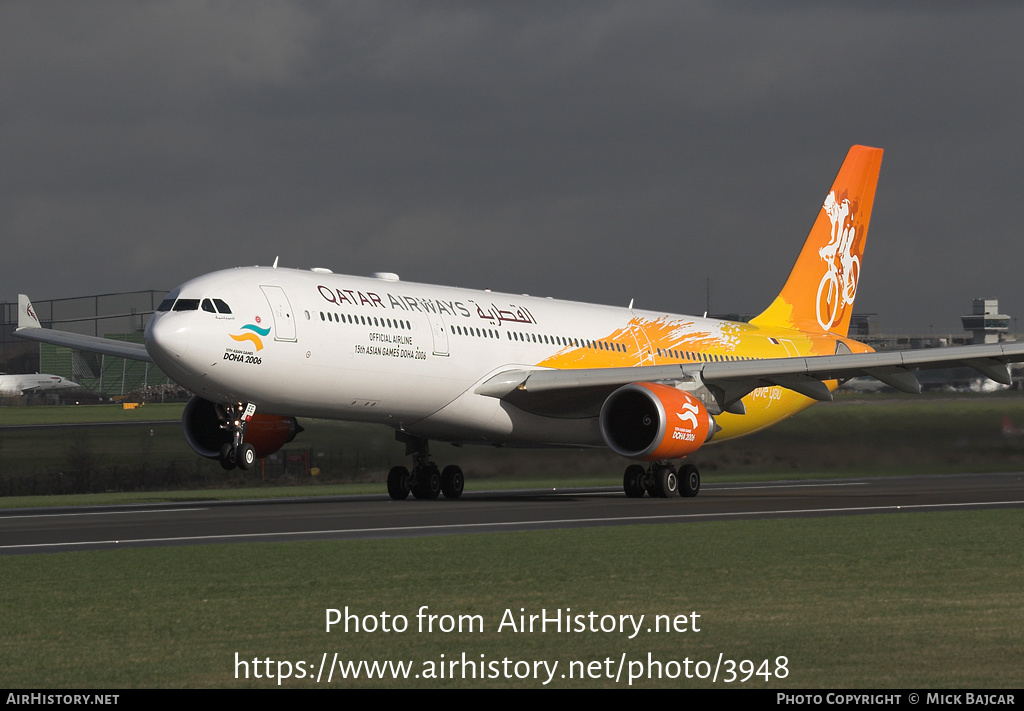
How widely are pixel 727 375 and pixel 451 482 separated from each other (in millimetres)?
7261

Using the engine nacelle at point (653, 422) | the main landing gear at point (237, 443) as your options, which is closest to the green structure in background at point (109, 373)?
the engine nacelle at point (653, 422)

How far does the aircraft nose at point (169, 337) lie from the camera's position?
25.3 meters

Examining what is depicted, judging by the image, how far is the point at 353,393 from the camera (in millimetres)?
28062

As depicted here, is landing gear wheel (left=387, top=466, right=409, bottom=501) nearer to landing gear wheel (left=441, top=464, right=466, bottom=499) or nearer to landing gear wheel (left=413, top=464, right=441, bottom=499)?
landing gear wheel (left=413, top=464, right=441, bottom=499)

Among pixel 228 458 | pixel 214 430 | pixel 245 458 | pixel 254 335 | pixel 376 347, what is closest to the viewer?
pixel 245 458

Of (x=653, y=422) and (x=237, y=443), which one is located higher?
(x=653, y=422)

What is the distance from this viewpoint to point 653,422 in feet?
96.4

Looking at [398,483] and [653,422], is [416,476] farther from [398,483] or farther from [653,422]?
[653,422]

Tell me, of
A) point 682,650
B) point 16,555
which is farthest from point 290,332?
point 682,650

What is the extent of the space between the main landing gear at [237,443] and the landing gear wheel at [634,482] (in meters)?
9.63

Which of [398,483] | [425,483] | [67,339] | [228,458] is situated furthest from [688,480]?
[67,339]
